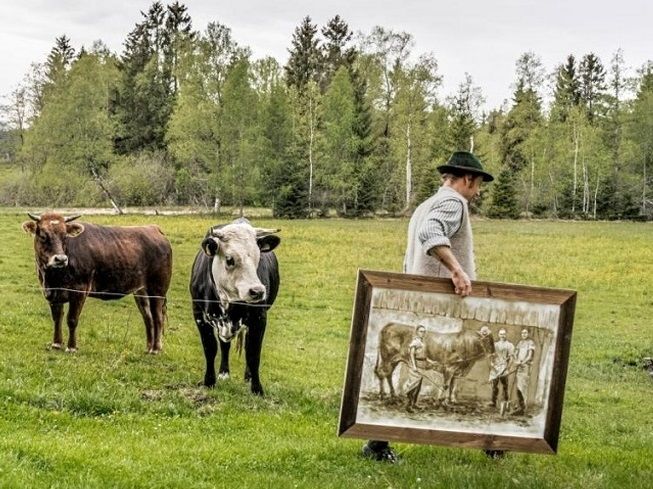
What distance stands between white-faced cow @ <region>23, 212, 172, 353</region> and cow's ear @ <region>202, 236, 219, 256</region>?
2.52 meters


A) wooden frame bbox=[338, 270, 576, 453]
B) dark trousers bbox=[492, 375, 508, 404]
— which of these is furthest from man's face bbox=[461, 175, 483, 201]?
dark trousers bbox=[492, 375, 508, 404]

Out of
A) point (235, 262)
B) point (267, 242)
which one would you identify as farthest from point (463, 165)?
point (267, 242)

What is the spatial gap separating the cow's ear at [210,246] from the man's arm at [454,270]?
11.5ft

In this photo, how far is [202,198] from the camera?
1971 inches

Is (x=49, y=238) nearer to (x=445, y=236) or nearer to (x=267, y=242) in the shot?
(x=267, y=242)

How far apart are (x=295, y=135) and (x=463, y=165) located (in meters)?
49.1

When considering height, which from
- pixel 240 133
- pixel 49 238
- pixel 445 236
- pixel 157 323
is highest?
pixel 240 133

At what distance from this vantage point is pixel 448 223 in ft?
20.4

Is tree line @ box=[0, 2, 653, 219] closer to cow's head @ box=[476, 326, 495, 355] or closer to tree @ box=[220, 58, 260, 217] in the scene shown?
tree @ box=[220, 58, 260, 217]

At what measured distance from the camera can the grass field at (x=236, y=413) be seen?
585 cm

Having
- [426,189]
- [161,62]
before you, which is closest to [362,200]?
[426,189]

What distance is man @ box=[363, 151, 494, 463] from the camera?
6.22 metres

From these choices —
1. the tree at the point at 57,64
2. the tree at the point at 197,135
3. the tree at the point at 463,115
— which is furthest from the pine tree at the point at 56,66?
the tree at the point at 463,115

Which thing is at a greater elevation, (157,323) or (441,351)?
(441,351)
